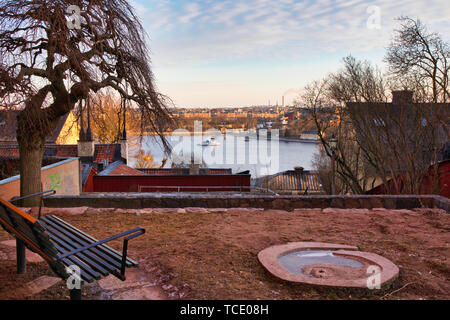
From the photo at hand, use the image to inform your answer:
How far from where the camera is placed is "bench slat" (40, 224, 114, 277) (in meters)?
3.10

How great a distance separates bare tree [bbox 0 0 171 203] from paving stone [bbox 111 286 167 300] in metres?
4.43

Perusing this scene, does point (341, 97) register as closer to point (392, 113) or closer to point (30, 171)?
point (392, 113)

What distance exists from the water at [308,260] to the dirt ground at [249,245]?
1.14ft

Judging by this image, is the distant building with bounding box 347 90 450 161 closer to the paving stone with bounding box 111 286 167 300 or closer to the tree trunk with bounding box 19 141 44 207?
the tree trunk with bounding box 19 141 44 207

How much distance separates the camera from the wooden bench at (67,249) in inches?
113

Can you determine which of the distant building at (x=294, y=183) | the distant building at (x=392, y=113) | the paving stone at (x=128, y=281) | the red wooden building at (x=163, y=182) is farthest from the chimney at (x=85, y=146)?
the paving stone at (x=128, y=281)

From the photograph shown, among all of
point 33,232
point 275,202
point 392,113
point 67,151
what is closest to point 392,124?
point 392,113

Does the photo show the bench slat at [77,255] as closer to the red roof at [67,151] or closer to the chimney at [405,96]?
the chimney at [405,96]

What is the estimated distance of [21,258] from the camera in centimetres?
379

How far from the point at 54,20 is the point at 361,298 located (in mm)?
6479

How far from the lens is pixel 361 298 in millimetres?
3420

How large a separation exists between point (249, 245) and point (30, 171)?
5.36 m
